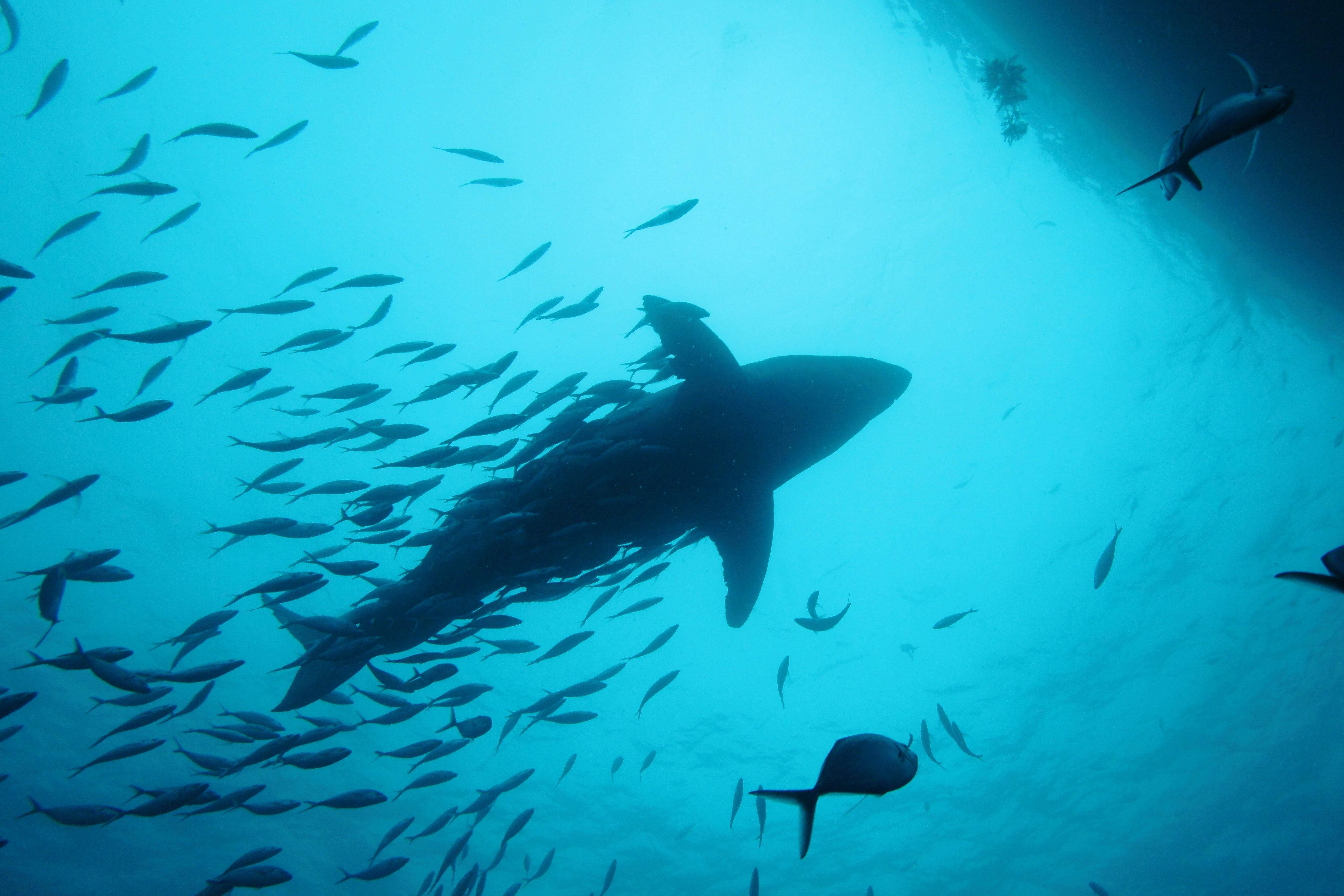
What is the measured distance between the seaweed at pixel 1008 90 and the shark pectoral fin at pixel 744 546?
38.1 ft

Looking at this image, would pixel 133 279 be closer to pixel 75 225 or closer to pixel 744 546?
pixel 75 225

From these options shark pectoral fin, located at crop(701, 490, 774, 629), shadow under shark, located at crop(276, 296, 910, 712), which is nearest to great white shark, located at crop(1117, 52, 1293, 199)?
shadow under shark, located at crop(276, 296, 910, 712)

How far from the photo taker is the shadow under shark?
491 centimetres

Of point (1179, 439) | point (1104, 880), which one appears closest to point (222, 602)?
point (1179, 439)

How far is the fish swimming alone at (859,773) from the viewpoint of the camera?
119 inches

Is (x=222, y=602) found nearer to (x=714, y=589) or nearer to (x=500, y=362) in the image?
(x=714, y=589)

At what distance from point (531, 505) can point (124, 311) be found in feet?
54.5

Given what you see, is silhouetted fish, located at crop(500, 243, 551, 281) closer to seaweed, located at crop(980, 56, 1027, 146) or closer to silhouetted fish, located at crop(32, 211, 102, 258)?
silhouetted fish, located at crop(32, 211, 102, 258)

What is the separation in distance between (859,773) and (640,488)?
2.83 metres

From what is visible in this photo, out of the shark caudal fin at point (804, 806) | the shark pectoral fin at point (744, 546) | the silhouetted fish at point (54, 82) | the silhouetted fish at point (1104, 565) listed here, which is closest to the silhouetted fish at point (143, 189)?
the silhouetted fish at point (54, 82)

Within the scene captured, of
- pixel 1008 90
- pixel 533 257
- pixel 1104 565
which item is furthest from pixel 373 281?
pixel 1008 90

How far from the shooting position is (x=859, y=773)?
306cm

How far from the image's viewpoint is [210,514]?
1811cm

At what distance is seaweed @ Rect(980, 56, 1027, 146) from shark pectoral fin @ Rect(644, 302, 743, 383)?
11705 mm
